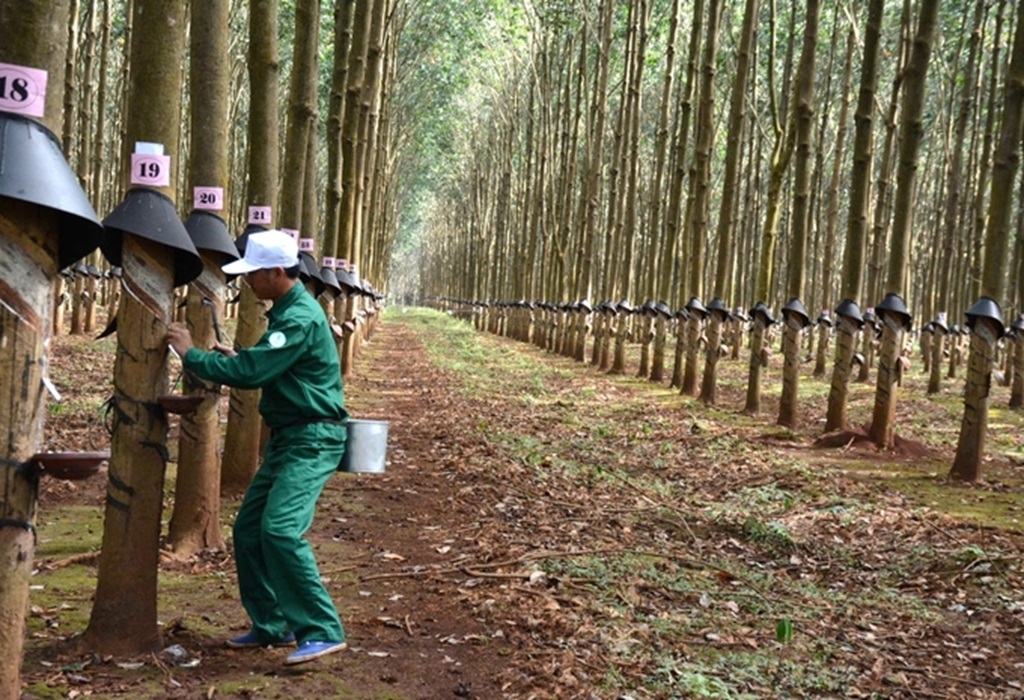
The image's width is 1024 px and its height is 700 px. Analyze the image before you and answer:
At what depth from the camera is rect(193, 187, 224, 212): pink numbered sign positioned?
5973 mm

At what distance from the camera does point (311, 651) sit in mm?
4602

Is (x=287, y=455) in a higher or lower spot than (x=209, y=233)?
lower

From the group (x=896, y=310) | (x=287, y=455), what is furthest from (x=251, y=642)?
(x=896, y=310)

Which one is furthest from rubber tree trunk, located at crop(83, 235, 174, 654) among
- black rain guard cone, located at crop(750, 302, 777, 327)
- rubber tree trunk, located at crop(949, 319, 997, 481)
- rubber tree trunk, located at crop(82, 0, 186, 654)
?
black rain guard cone, located at crop(750, 302, 777, 327)

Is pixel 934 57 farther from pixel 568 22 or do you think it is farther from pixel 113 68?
pixel 113 68

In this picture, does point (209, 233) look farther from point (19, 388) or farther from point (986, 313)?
point (986, 313)

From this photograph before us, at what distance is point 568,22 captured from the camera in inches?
1054

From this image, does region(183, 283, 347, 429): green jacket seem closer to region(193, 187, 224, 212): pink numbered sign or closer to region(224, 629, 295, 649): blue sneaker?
region(224, 629, 295, 649): blue sneaker

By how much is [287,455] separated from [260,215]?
129 inches

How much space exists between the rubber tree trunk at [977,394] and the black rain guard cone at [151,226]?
24.2 feet

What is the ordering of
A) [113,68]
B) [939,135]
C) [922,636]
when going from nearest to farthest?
[922,636]
[939,135]
[113,68]

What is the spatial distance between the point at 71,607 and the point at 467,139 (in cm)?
5331

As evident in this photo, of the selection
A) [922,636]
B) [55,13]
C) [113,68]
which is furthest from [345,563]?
[113,68]

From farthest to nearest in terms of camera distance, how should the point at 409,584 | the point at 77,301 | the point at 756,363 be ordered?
the point at 77,301 → the point at 756,363 → the point at 409,584
